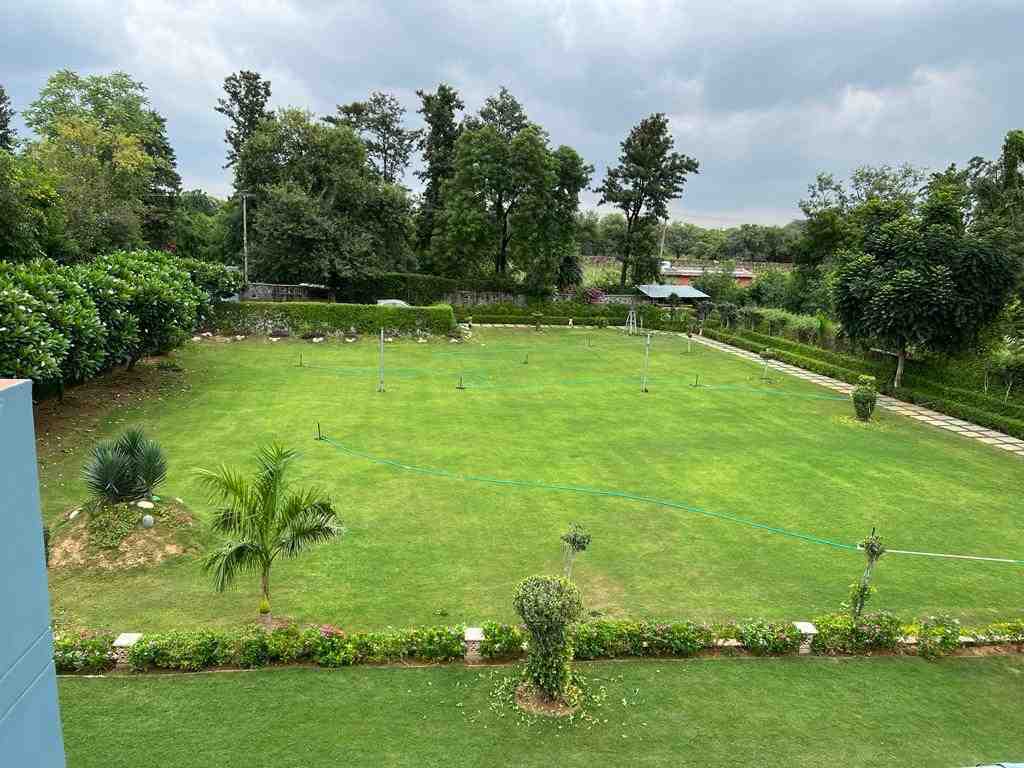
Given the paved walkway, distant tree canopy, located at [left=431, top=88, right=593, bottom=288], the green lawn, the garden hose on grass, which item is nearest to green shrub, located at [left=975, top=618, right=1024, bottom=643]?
the green lawn

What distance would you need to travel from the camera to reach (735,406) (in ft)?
64.1

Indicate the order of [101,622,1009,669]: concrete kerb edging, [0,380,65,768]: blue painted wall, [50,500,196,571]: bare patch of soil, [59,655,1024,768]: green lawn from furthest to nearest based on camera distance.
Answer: [50,500,196,571]: bare patch of soil < [101,622,1009,669]: concrete kerb edging < [59,655,1024,768]: green lawn < [0,380,65,768]: blue painted wall

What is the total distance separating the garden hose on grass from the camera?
32.7ft

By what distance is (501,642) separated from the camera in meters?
6.60

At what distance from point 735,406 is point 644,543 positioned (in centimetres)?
1103

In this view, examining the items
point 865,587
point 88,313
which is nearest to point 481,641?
point 865,587

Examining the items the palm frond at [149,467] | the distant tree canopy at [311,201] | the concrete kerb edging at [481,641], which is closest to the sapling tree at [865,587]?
the concrete kerb edging at [481,641]

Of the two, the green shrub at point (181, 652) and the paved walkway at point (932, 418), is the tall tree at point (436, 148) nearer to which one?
the paved walkway at point (932, 418)

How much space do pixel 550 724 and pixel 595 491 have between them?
21.0ft

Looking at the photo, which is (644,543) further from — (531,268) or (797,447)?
(531,268)

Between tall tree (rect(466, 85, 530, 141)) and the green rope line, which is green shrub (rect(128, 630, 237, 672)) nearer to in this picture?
the green rope line

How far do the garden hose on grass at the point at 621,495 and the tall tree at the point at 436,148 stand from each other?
30821 mm

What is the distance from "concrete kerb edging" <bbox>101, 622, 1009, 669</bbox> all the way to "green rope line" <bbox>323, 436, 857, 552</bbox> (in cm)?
270

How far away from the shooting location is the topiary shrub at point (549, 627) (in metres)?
5.78
